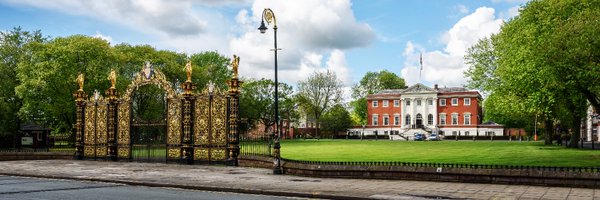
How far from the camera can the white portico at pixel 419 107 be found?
105 m

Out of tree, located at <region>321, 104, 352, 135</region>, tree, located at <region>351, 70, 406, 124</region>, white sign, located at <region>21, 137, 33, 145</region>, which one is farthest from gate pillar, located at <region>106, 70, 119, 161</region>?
tree, located at <region>351, 70, 406, 124</region>

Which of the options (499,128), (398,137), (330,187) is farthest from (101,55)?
(499,128)

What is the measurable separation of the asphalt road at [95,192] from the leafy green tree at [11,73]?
33791 millimetres

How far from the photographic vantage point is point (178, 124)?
27.4 meters

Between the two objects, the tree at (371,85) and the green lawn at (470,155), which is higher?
the tree at (371,85)

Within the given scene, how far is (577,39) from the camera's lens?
78.0 feet

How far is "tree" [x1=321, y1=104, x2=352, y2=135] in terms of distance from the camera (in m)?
104

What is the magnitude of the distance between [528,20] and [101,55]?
38342 mm

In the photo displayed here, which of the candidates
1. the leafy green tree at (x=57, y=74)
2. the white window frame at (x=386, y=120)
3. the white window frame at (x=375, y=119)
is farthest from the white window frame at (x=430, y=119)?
the leafy green tree at (x=57, y=74)

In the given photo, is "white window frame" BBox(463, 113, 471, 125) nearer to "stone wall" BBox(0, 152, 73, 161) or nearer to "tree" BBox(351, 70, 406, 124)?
"tree" BBox(351, 70, 406, 124)

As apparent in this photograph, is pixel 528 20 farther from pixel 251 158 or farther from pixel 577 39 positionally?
pixel 251 158

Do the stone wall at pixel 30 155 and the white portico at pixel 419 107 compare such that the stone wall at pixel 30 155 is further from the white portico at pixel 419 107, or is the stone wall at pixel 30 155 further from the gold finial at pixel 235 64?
the white portico at pixel 419 107

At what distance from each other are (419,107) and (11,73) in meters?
75.3

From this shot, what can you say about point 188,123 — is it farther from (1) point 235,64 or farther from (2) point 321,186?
(2) point 321,186
